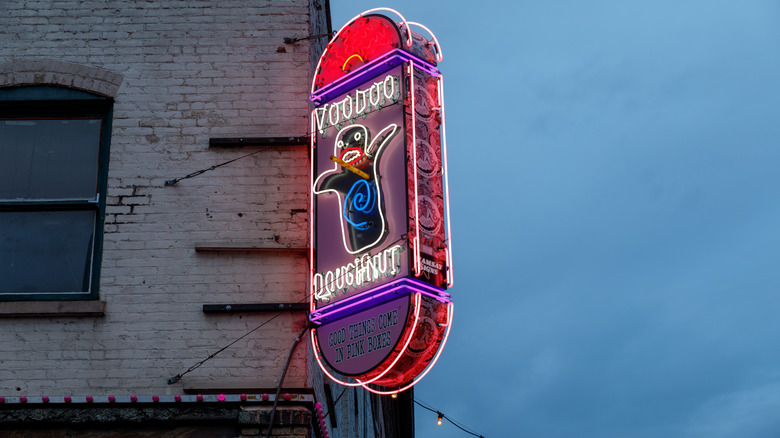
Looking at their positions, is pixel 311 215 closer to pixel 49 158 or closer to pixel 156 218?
pixel 156 218

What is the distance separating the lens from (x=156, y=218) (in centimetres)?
745

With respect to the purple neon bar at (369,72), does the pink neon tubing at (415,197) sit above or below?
below

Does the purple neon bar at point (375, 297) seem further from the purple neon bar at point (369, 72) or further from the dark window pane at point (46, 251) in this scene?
the dark window pane at point (46, 251)

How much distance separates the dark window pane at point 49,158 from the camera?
770 centimetres

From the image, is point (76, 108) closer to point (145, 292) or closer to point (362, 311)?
point (145, 292)

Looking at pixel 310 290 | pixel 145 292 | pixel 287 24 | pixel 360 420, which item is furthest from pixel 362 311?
pixel 360 420

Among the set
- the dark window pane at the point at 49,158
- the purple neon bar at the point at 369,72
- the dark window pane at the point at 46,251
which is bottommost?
the dark window pane at the point at 46,251

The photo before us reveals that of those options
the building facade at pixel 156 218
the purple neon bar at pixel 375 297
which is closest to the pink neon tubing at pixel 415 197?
the purple neon bar at pixel 375 297

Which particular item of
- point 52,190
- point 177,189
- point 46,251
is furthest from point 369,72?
point 46,251

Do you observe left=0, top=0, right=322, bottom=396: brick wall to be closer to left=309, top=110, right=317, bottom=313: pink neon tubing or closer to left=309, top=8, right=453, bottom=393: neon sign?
left=309, top=110, right=317, bottom=313: pink neon tubing

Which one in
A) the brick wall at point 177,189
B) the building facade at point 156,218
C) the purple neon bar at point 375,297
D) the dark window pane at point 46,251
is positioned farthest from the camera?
the dark window pane at point 46,251

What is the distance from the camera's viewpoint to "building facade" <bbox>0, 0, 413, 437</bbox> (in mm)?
6836

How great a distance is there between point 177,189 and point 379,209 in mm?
1915

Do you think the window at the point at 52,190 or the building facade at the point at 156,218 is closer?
the building facade at the point at 156,218
